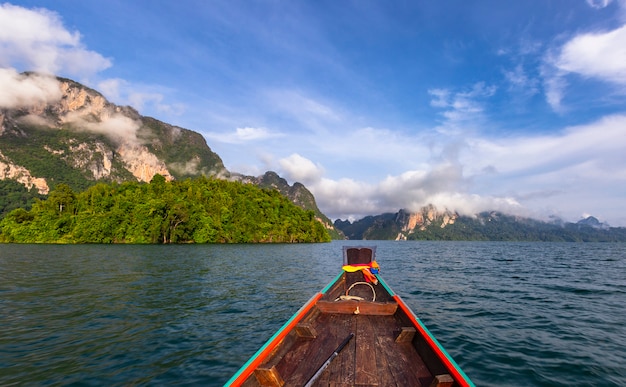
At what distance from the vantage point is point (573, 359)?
867 cm

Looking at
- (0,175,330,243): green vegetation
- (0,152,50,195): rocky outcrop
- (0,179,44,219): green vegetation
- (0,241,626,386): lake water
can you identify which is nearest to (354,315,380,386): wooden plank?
(0,241,626,386): lake water

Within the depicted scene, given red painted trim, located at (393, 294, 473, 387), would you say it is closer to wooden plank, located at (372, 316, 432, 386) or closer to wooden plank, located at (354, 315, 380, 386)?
wooden plank, located at (372, 316, 432, 386)

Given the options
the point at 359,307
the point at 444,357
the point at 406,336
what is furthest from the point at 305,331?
the point at 444,357

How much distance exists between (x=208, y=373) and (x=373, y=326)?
4418 millimetres

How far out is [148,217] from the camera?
80.9 metres

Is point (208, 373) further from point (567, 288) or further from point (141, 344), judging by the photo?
point (567, 288)

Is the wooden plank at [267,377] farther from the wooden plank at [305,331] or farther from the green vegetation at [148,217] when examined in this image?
the green vegetation at [148,217]

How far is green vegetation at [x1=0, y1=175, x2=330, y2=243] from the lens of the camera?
7869 centimetres

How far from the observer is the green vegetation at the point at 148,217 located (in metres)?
78.7

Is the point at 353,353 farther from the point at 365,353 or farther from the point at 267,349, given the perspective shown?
the point at 267,349

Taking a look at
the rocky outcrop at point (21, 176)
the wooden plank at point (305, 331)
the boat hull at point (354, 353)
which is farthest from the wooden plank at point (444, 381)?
the rocky outcrop at point (21, 176)

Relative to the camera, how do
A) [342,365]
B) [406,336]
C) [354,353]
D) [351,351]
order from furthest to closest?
[406,336], [351,351], [354,353], [342,365]

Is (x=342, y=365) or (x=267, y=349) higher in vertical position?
(x=267, y=349)

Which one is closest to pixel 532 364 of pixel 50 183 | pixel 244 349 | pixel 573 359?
pixel 573 359
